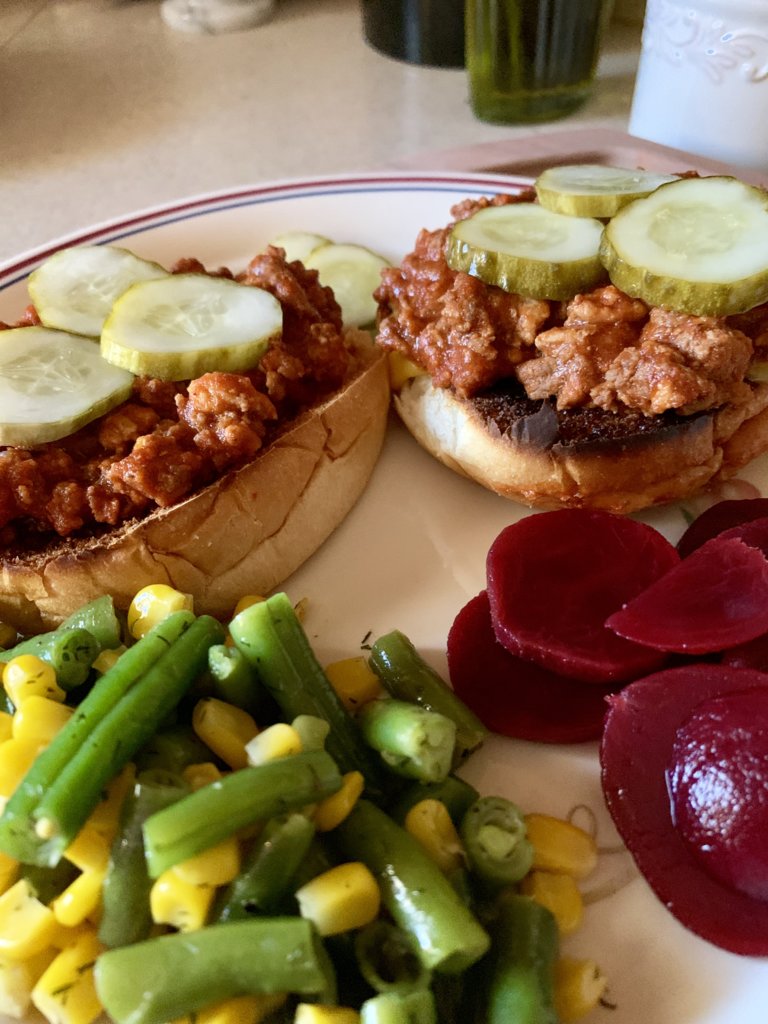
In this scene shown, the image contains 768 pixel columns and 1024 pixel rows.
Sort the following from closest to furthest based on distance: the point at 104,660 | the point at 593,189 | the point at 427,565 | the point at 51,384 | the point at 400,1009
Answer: the point at 400,1009, the point at 104,660, the point at 51,384, the point at 427,565, the point at 593,189

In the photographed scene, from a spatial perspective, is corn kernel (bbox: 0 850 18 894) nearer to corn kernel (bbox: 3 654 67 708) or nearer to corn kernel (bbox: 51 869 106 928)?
corn kernel (bbox: 51 869 106 928)

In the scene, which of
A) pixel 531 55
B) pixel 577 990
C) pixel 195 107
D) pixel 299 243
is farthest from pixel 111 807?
pixel 195 107

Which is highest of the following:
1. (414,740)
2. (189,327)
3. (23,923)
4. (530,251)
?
(530,251)

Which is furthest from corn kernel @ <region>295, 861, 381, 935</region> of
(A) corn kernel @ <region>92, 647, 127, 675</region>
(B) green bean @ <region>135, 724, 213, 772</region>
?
(A) corn kernel @ <region>92, 647, 127, 675</region>

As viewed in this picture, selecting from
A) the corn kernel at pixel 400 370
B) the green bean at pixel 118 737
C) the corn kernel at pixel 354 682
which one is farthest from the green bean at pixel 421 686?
the corn kernel at pixel 400 370

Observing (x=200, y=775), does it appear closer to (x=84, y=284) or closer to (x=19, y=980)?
(x=19, y=980)
